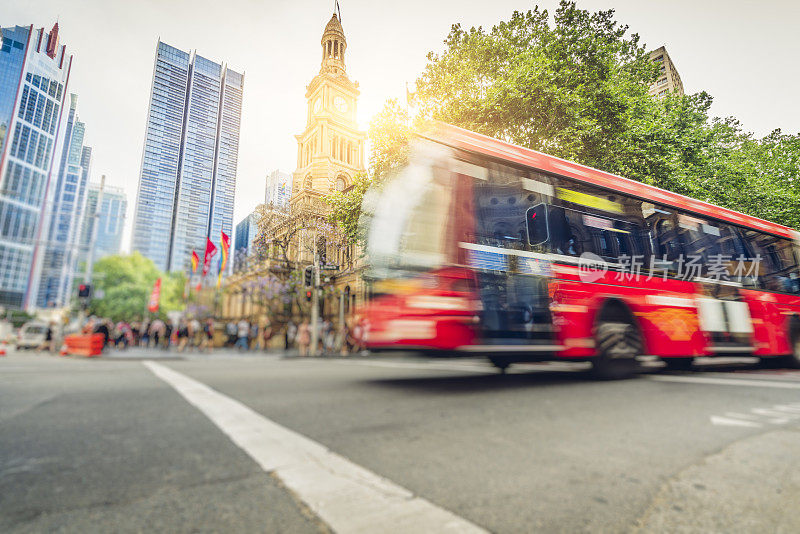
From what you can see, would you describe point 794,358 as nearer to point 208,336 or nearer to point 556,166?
point 556,166

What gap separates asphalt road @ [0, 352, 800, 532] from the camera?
Answer: 4.37 feet

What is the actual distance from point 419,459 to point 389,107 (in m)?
16.6

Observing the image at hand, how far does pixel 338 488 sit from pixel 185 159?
4784 millimetres

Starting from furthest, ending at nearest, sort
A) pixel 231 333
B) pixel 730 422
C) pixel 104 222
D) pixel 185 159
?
pixel 231 333, pixel 185 159, pixel 104 222, pixel 730 422

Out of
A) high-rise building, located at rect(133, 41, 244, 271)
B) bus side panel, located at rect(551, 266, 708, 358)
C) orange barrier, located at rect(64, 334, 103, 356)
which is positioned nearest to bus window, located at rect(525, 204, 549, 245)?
bus side panel, located at rect(551, 266, 708, 358)

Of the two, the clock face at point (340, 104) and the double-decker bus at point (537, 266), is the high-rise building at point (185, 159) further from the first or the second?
the clock face at point (340, 104)

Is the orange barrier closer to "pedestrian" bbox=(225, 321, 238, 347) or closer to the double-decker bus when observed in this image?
"pedestrian" bbox=(225, 321, 238, 347)

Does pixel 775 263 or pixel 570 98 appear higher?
pixel 570 98

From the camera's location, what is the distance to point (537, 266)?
4.27 meters

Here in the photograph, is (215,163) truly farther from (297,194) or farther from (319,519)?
(297,194)

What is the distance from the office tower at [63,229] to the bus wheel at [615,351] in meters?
5.37

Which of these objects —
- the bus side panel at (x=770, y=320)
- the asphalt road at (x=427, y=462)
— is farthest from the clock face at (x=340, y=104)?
the asphalt road at (x=427, y=462)

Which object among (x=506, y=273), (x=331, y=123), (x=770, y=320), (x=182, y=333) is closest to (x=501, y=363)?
(x=506, y=273)

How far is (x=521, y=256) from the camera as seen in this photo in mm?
4215
